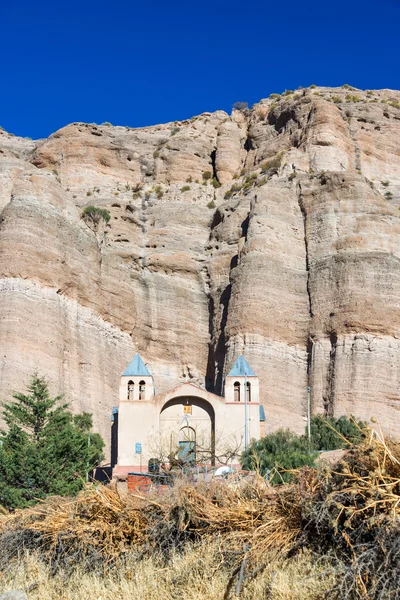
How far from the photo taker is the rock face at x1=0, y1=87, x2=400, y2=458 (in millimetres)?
44969

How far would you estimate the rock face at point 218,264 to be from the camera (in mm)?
Result: 44969

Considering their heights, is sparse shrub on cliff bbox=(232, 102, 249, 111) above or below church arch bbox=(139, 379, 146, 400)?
above

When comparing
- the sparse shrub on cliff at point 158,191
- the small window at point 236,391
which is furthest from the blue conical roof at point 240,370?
the sparse shrub on cliff at point 158,191

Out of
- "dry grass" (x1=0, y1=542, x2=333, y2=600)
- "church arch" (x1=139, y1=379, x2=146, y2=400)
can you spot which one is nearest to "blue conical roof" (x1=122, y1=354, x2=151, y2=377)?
"church arch" (x1=139, y1=379, x2=146, y2=400)

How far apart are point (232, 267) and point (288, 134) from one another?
52.1ft

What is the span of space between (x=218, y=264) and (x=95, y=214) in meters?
9.44

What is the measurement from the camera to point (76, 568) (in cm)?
1005

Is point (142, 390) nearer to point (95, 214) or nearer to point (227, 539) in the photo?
point (95, 214)

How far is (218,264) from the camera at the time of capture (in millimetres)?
55000

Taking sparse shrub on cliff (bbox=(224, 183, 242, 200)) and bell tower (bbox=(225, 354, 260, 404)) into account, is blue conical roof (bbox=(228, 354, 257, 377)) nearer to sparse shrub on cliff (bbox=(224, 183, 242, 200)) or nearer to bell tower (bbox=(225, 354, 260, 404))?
bell tower (bbox=(225, 354, 260, 404))

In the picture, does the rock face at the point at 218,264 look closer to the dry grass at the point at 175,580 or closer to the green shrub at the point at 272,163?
the green shrub at the point at 272,163

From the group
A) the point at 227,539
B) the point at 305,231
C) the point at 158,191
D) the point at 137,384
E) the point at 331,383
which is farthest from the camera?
the point at 158,191

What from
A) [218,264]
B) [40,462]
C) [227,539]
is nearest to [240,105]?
[218,264]

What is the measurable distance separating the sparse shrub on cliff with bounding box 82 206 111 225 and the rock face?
0.37 m
